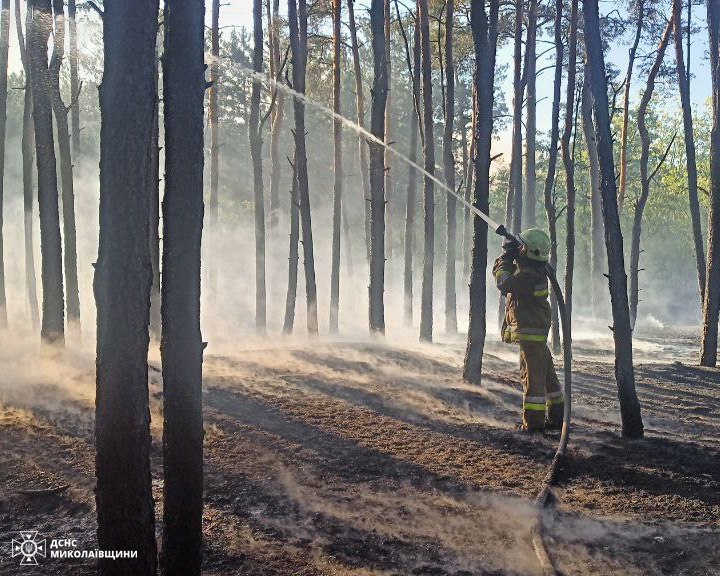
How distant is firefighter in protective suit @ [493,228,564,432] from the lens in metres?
6.86

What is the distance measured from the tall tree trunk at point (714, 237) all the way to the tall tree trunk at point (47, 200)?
37.2 ft

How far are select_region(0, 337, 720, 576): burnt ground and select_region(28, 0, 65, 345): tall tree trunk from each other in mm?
1051

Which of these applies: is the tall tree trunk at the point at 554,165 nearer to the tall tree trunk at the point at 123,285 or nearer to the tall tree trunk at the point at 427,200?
the tall tree trunk at the point at 427,200

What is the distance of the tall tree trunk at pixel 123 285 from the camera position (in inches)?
127

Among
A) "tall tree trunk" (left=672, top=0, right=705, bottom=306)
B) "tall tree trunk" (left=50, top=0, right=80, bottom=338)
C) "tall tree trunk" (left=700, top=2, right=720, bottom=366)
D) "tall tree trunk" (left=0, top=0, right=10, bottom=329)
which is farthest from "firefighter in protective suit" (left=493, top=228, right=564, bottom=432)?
"tall tree trunk" (left=0, top=0, right=10, bottom=329)

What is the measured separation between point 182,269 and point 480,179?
653 cm

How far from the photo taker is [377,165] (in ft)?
47.0

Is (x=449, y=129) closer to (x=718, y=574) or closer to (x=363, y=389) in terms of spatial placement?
(x=363, y=389)

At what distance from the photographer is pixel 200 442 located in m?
3.76

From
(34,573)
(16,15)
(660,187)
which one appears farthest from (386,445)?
(660,187)

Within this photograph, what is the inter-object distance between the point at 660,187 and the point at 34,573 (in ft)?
151

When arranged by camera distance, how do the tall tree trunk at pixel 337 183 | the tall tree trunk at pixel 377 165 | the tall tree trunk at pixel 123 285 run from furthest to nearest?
the tall tree trunk at pixel 337 183 → the tall tree trunk at pixel 377 165 → the tall tree trunk at pixel 123 285

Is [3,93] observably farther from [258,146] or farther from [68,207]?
[258,146]

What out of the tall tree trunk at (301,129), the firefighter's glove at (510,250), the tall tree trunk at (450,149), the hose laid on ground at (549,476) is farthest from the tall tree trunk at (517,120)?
the hose laid on ground at (549,476)
